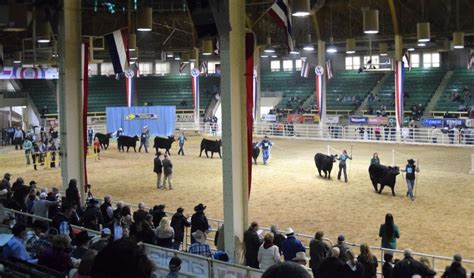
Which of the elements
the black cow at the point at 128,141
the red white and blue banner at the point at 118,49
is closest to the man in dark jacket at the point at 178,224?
the red white and blue banner at the point at 118,49

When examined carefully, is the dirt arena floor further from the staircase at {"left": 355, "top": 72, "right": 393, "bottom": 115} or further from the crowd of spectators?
the staircase at {"left": 355, "top": 72, "right": 393, "bottom": 115}

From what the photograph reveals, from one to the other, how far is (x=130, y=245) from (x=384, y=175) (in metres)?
17.2

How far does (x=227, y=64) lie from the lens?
35.0ft

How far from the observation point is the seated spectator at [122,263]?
2215 millimetres

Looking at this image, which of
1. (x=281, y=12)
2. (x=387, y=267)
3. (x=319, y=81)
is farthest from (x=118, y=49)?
(x=319, y=81)

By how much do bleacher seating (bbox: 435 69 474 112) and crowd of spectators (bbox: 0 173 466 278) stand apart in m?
31.2

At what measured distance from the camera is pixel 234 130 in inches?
428

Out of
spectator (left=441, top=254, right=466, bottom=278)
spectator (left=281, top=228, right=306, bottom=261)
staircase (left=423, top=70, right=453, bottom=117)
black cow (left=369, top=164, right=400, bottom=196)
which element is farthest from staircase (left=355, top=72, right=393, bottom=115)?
spectator (left=441, top=254, right=466, bottom=278)

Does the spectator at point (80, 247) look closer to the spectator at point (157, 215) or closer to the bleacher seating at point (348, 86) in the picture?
the spectator at point (157, 215)

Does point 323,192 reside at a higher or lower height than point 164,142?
lower

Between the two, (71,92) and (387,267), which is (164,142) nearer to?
(71,92)

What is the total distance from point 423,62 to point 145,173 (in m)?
29.5

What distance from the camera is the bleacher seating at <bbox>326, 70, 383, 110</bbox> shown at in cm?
4491

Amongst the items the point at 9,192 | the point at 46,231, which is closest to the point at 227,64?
the point at 46,231
